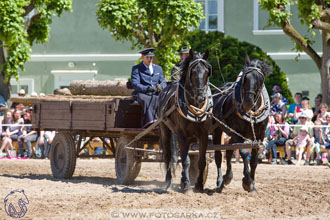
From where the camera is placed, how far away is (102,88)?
14.2m

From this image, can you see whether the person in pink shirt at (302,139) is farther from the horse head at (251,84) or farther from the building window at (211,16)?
the building window at (211,16)

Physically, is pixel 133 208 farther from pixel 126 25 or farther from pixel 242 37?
pixel 242 37

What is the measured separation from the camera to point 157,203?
31.9 feet

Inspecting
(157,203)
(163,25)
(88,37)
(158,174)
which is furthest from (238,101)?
(88,37)

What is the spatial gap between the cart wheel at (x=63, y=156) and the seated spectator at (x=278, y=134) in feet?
19.6

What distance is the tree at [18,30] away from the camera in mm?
21703

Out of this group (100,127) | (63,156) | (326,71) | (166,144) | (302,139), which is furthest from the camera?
(326,71)

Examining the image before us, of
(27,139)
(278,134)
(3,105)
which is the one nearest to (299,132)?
(278,134)

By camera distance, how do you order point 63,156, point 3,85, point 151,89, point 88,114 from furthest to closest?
point 3,85 → point 63,156 → point 88,114 → point 151,89

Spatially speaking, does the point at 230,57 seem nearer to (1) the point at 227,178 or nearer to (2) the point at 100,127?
(2) the point at 100,127

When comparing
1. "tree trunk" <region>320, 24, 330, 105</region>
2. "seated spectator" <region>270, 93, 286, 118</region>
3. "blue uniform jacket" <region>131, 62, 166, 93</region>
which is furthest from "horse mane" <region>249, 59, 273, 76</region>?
"tree trunk" <region>320, 24, 330, 105</region>

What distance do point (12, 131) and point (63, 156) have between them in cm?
726

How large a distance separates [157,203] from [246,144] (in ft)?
5.42

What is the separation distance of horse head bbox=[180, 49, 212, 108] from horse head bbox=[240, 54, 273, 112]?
1.85 ft
